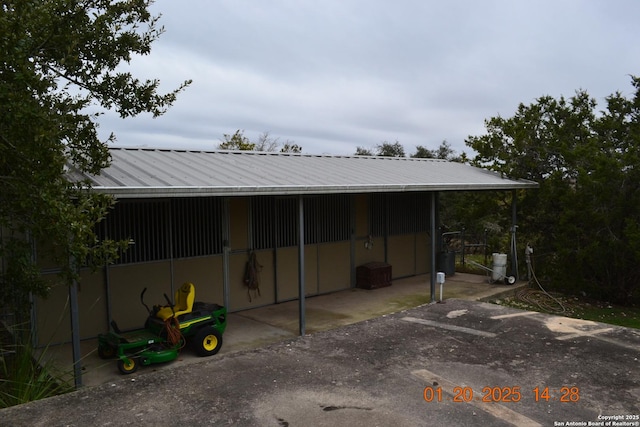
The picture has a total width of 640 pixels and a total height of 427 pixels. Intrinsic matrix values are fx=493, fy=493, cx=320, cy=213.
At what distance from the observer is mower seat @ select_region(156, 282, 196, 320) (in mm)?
5980

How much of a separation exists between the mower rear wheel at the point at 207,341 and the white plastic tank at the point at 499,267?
7.07 metres

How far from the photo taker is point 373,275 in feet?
34.1

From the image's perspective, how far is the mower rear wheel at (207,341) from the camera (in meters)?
6.02

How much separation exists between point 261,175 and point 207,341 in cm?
239

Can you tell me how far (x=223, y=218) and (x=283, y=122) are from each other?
21.9 m

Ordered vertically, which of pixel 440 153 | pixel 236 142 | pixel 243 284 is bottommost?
pixel 243 284

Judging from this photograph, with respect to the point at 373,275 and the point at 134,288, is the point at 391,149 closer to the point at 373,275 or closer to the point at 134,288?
the point at 373,275

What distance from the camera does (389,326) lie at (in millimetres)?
7363

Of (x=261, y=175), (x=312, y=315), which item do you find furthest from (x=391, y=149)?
(x=261, y=175)

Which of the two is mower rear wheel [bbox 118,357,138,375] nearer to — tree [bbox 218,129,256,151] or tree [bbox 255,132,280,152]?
tree [bbox 218,129,256,151]

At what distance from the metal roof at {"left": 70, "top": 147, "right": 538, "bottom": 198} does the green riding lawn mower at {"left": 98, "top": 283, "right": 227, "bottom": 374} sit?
1358mm

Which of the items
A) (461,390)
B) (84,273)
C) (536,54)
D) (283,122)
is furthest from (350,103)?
(461,390)

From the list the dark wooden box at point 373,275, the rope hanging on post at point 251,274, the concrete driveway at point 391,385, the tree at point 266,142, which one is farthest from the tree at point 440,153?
the concrete driveway at point 391,385

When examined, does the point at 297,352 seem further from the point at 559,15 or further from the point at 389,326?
the point at 559,15
